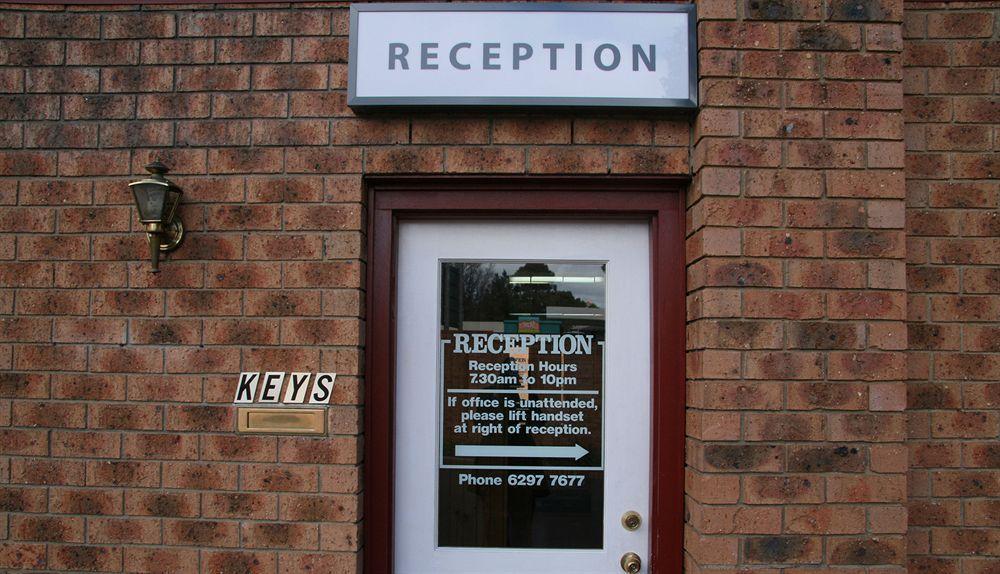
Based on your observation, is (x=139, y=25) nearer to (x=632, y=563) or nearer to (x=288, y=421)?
(x=288, y=421)

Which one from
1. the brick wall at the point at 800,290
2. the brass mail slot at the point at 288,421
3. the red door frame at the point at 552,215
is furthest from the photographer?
the red door frame at the point at 552,215

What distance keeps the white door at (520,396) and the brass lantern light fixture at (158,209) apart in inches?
34.8

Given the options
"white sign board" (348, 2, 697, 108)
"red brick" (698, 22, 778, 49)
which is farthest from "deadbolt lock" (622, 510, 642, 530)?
"red brick" (698, 22, 778, 49)

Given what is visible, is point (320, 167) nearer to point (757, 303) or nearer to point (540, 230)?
point (540, 230)

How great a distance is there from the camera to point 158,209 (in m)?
2.46

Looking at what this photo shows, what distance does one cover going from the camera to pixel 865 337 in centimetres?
238

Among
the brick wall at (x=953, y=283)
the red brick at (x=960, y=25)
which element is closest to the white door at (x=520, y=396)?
the brick wall at (x=953, y=283)

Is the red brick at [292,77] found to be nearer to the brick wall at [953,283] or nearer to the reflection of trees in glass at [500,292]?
the reflection of trees in glass at [500,292]

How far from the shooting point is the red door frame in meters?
2.63

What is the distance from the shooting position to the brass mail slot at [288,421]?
2.52 meters

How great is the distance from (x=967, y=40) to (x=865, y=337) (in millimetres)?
1306

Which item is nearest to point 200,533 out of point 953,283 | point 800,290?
point 800,290

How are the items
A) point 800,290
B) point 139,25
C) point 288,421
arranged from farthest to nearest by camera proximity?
point 139,25 < point 288,421 < point 800,290

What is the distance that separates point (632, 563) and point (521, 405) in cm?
78
